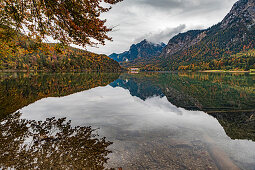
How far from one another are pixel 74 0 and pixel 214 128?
13114 millimetres

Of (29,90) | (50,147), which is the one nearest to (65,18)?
(50,147)

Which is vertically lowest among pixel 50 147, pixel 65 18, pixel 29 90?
pixel 50 147

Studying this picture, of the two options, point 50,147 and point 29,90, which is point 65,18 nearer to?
point 50,147

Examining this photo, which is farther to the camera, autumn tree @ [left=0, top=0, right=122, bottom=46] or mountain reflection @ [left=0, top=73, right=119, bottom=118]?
mountain reflection @ [left=0, top=73, right=119, bottom=118]

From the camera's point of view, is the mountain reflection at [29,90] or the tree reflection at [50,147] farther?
the mountain reflection at [29,90]

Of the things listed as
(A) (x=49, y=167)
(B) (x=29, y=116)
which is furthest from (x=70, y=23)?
(B) (x=29, y=116)

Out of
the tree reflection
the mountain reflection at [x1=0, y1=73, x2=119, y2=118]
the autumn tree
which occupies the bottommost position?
the tree reflection

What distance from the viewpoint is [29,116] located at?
12461 mm

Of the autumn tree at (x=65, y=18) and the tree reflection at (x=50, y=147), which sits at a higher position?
the autumn tree at (x=65, y=18)

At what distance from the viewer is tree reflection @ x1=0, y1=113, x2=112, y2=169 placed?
5859 mm

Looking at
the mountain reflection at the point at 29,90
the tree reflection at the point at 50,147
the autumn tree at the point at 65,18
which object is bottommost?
the tree reflection at the point at 50,147

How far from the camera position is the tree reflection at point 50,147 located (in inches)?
231

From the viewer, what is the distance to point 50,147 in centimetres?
710

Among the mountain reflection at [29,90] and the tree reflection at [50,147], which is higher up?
the mountain reflection at [29,90]
